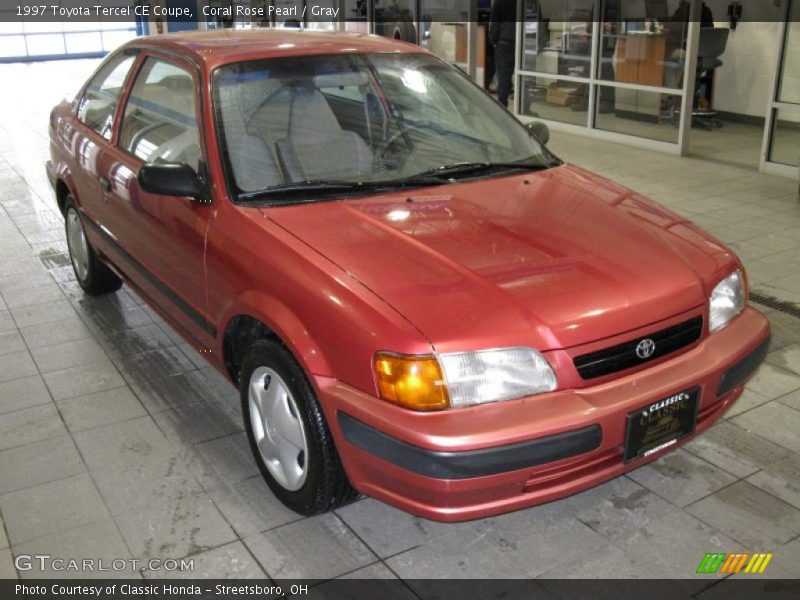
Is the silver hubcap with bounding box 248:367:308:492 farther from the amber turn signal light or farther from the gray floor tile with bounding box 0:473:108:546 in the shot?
the gray floor tile with bounding box 0:473:108:546

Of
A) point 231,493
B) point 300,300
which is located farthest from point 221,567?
point 300,300

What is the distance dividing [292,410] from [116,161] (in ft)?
5.79

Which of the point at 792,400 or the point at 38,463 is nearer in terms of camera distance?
the point at 38,463

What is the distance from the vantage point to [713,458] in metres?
3.11

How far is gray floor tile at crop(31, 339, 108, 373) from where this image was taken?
3959 mm

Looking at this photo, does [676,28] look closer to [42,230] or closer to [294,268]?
[42,230]

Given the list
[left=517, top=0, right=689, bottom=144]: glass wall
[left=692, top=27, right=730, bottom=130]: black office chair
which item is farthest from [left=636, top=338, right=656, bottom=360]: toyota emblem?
[left=692, top=27, right=730, bottom=130]: black office chair

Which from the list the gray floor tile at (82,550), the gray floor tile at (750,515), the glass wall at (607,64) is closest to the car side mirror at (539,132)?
the gray floor tile at (750,515)

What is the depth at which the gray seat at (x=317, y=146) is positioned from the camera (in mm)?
3068

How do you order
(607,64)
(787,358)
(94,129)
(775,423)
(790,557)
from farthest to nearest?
(607,64) → (94,129) → (787,358) → (775,423) → (790,557)

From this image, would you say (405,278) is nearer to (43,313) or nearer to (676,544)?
(676,544)

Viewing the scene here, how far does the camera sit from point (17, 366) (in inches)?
157

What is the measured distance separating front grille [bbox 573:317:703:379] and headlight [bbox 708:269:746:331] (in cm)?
12

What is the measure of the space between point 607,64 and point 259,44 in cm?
703
